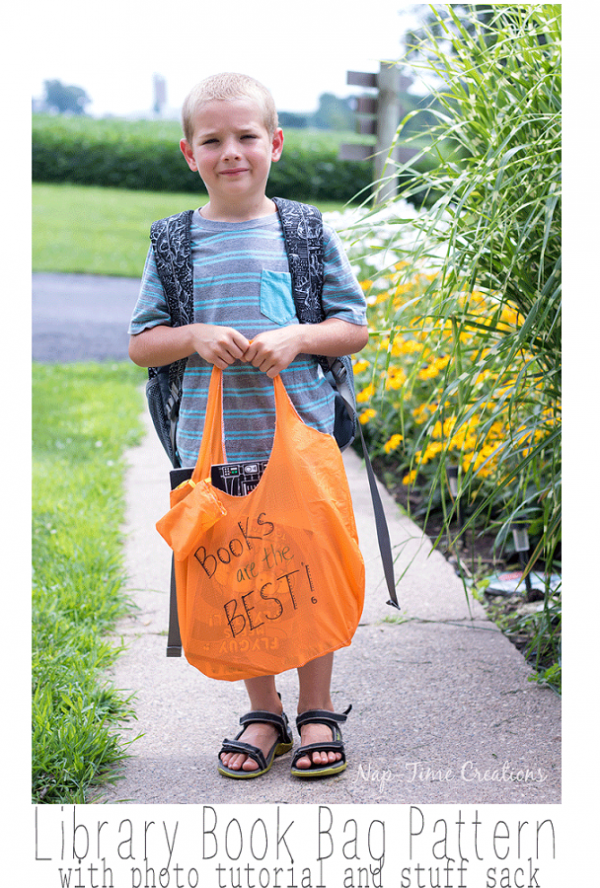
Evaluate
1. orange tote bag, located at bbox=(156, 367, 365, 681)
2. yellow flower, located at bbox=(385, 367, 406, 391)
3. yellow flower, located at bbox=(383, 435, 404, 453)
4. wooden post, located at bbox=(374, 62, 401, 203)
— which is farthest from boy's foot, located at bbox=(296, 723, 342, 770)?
wooden post, located at bbox=(374, 62, 401, 203)

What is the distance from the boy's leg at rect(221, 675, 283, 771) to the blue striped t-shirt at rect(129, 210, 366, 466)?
535 mm

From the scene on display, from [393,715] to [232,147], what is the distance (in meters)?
1.38

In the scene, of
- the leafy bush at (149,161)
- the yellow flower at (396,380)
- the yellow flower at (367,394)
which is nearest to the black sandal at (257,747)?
the yellow flower at (367,394)

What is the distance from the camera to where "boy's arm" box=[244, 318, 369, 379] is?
1571 millimetres

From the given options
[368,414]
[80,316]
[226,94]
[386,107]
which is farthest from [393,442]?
[80,316]

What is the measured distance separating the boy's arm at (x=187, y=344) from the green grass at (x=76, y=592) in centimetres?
83

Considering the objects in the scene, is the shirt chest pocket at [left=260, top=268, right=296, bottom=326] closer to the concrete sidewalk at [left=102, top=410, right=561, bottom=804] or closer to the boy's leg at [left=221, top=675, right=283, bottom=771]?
the boy's leg at [left=221, top=675, right=283, bottom=771]

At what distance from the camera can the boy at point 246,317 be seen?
1.61m

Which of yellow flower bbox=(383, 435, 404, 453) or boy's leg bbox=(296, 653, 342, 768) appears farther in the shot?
yellow flower bbox=(383, 435, 404, 453)

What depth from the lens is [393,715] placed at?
2002mm

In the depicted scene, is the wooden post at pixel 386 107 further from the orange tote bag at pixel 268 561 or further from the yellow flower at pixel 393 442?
the orange tote bag at pixel 268 561

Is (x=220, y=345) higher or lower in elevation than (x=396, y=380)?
higher

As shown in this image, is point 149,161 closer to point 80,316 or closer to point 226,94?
point 80,316
